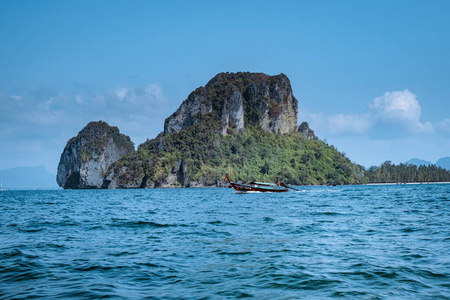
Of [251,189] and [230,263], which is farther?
[251,189]

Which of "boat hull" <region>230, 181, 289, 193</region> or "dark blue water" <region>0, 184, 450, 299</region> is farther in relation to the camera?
"boat hull" <region>230, 181, 289, 193</region>

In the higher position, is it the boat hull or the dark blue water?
the boat hull

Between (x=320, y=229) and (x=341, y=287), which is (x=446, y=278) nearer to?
(x=341, y=287)

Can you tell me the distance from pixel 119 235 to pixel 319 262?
13832 mm

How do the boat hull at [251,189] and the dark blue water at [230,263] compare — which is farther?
the boat hull at [251,189]

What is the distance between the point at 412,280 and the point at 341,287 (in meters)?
2.83

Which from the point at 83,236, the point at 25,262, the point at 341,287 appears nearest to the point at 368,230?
the point at 341,287

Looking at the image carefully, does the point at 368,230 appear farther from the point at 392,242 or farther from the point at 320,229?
the point at 392,242

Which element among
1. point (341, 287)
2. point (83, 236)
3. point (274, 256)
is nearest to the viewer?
point (341, 287)

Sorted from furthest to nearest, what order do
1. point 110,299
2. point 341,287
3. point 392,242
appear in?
point 392,242 → point 341,287 → point 110,299

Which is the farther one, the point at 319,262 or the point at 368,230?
the point at 368,230

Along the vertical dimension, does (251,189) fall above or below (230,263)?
above

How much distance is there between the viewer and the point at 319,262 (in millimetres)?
16406

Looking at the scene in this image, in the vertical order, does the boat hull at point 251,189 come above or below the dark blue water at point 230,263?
above
